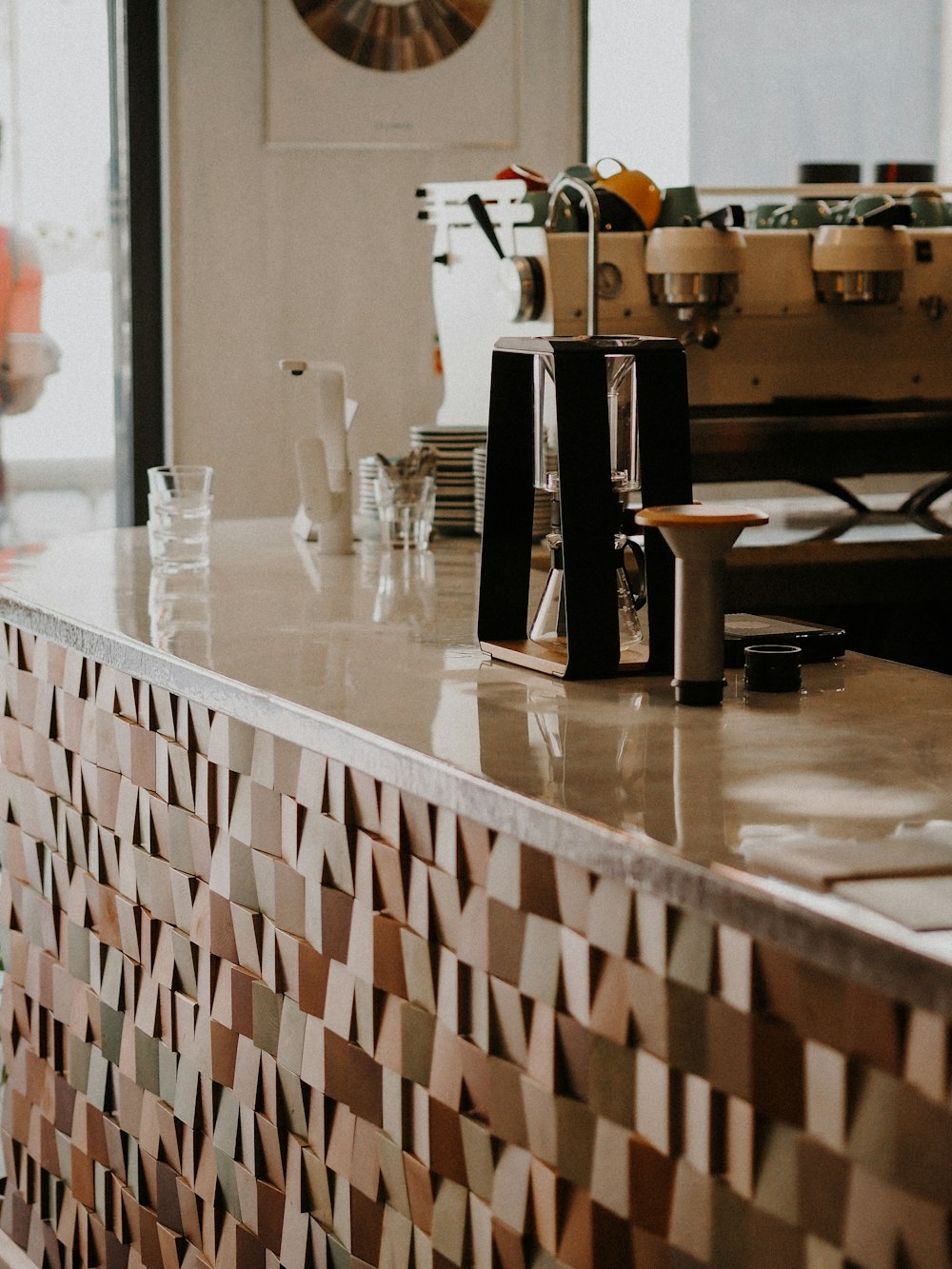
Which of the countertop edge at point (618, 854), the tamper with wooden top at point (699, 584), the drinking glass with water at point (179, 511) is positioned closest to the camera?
the countertop edge at point (618, 854)

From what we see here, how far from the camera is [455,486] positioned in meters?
2.75

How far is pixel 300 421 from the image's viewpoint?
15.0 feet

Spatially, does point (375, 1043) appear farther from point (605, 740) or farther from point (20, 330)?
point (20, 330)

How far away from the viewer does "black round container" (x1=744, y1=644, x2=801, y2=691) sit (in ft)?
5.09

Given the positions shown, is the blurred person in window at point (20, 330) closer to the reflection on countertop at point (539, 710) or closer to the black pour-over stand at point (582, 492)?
the reflection on countertop at point (539, 710)

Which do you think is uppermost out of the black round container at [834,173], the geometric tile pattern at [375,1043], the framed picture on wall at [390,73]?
the framed picture on wall at [390,73]

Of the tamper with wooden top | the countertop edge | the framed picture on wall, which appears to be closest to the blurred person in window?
the framed picture on wall

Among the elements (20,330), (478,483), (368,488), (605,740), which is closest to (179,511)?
(368,488)

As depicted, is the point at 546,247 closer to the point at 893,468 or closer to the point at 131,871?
the point at 893,468

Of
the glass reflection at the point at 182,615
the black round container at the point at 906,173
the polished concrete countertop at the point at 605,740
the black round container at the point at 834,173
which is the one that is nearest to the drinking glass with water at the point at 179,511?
the glass reflection at the point at 182,615

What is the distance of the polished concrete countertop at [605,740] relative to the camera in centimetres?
100

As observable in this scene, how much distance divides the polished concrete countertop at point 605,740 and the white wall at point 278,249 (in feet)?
7.74

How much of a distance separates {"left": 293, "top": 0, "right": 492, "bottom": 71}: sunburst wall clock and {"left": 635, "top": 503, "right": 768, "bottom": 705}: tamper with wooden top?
3.27 m

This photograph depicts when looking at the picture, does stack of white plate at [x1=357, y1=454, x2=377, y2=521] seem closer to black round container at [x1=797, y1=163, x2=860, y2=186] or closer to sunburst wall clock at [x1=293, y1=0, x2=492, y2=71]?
black round container at [x1=797, y1=163, x2=860, y2=186]
